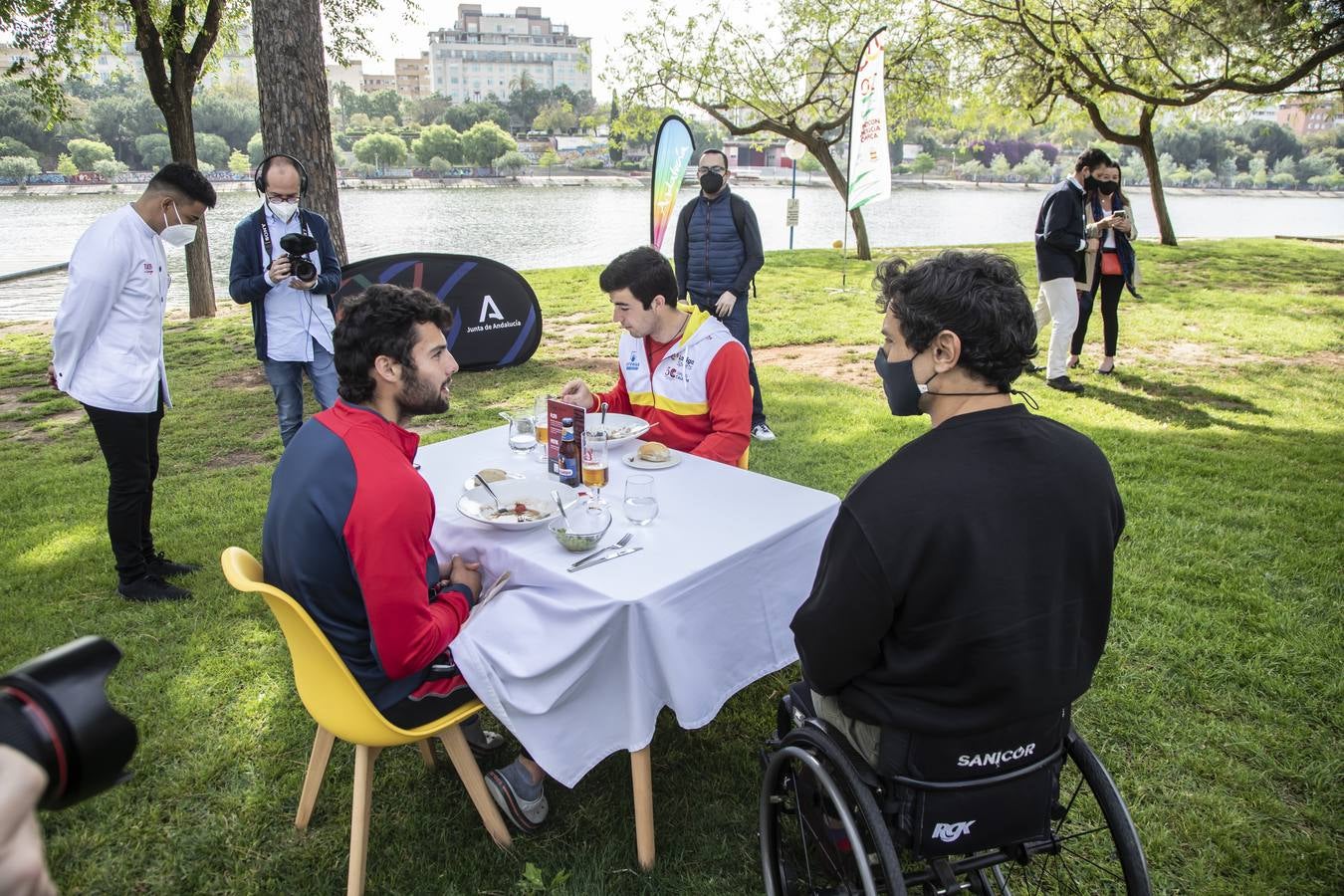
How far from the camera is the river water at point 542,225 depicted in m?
15.4

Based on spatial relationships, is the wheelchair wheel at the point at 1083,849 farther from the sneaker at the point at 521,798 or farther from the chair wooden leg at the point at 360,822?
the chair wooden leg at the point at 360,822

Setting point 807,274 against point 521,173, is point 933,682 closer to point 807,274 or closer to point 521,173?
point 807,274

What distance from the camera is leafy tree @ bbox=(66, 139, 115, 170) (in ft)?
120

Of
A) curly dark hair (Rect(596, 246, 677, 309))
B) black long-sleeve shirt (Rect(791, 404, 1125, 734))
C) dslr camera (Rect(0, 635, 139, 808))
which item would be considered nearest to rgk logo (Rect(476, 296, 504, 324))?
curly dark hair (Rect(596, 246, 677, 309))

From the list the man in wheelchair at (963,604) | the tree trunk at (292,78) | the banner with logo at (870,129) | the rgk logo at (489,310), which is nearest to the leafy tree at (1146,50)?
the banner with logo at (870,129)

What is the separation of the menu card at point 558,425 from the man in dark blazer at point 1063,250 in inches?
192

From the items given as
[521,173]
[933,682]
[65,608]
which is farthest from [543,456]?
[521,173]

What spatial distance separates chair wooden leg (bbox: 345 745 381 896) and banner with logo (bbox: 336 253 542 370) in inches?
200

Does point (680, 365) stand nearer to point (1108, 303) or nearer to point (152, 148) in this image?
point (1108, 303)

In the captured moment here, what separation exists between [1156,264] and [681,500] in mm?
14425

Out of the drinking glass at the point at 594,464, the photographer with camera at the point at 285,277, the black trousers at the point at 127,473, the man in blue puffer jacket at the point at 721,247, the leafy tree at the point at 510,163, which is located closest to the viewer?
the drinking glass at the point at 594,464

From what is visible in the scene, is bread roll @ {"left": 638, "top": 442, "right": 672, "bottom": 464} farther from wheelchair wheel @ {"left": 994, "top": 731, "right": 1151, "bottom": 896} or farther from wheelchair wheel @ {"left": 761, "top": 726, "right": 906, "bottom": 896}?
wheelchair wheel @ {"left": 994, "top": 731, "right": 1151, "bottom": 896}

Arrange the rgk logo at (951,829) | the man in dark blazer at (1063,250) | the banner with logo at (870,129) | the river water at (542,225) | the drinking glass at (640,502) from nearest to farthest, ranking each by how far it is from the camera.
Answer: the rgk logo at (951,829) → the drinking glass at (640,502) → the man in dark blazer at (1063,250) → the banner with logo at (870,129) → the river water at (542,225)

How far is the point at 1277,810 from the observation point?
97.0 inches
